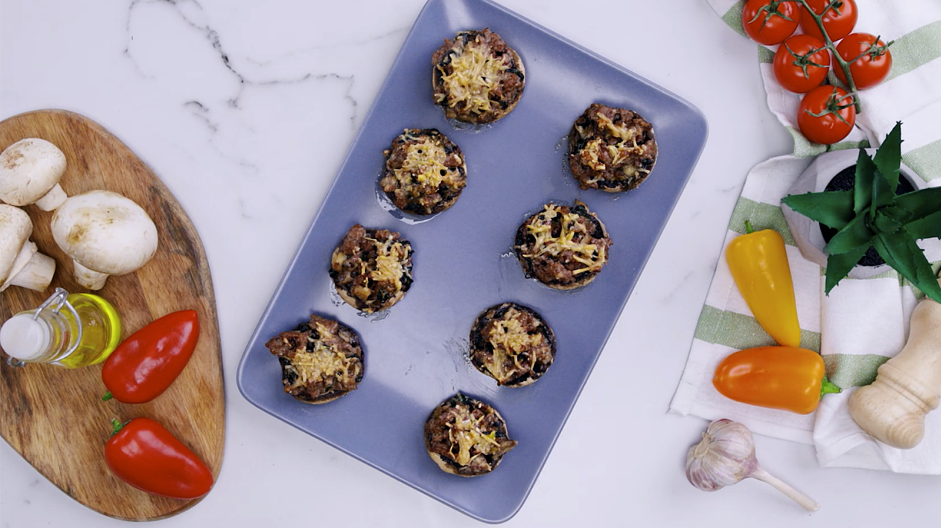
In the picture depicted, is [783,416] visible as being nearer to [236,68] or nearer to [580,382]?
[580,382]

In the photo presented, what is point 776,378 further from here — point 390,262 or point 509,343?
point 390,262

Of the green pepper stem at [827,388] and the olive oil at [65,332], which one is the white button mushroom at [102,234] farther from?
the green pepper stem at [827,388]

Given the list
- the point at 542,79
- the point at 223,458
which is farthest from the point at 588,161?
the point at 223,458

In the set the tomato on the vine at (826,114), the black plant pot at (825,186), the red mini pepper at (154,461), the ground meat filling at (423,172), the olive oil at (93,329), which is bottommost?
the red mini pepper at (154,461)

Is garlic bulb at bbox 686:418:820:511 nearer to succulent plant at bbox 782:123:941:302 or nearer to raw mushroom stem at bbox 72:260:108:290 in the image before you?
succulent plant at bbox 782:123:941:302

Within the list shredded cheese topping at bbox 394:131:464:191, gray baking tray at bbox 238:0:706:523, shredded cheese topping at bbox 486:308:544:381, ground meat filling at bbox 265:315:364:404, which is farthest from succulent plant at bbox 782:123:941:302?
ground meat filling at bbox 265:315:364:404

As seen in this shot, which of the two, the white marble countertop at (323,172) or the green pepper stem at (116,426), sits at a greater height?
the white marble countertop at (323,172)

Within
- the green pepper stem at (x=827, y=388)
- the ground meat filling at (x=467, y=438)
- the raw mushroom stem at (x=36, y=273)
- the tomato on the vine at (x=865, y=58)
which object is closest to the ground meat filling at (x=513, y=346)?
the ground meat filling at (x=467, y=438)
